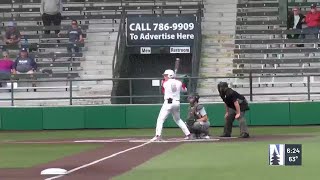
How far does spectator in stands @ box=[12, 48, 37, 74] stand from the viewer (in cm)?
3269

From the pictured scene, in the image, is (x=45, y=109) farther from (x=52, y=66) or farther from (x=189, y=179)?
(x=189, y=179)

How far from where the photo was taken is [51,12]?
36.4 metres

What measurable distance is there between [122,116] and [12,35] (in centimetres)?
806

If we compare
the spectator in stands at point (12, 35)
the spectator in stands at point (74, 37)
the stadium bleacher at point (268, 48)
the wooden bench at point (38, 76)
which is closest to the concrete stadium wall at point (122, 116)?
the stadium bleacher at point (268, 48)

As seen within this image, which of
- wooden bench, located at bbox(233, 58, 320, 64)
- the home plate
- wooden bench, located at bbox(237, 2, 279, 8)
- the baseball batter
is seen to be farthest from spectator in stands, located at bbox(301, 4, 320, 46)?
the home plate

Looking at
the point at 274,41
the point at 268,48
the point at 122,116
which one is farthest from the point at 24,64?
the point at 274,41

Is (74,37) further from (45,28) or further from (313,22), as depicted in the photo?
(313,22)

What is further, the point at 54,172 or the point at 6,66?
the point at 6,66

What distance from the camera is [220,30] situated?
36.2m

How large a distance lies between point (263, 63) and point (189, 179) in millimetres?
21434

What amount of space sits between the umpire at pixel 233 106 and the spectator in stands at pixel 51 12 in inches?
603

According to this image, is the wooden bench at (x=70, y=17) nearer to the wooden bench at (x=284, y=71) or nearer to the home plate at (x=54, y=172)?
the wooden bench at (x=284, y=71)

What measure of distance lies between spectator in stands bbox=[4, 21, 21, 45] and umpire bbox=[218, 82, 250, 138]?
1505cm

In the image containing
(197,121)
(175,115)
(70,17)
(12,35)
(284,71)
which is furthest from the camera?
(70,17)
